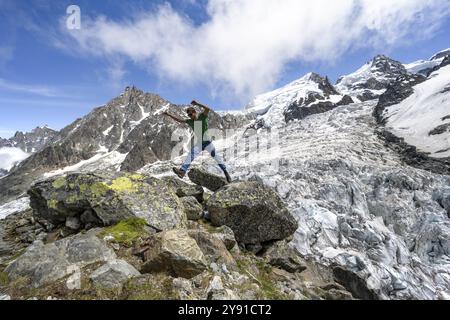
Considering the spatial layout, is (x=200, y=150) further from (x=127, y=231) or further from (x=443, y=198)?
(x=443, y=198)

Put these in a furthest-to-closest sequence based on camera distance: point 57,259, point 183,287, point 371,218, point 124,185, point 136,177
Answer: point 371,218, point 136,177, point 124,185, point 57,259, point 183,287

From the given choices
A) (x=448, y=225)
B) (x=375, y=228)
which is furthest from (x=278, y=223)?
(x=448, y=225)

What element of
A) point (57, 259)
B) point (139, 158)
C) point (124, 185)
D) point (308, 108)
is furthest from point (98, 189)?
point (308, 108)

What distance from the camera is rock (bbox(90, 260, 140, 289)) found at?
21.4 feet

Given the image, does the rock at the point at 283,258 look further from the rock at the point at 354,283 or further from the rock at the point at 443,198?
the rock at the point at 443,198

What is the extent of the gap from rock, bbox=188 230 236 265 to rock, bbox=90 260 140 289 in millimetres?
1865

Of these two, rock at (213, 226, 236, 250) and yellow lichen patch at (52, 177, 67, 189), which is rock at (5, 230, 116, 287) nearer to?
yellow lichen patch at (52, 177, 67, 189)

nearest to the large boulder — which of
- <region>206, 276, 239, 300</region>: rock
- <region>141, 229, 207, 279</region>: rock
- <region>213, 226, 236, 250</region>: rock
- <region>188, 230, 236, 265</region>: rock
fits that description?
<region>213, 226, 236, 250</region>: rock

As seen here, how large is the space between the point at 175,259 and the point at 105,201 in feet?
12.3

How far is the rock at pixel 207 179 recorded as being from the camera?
14.8 metres

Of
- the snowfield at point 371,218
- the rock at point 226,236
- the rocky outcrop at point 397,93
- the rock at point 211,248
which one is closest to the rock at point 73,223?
the rock at point 211,248

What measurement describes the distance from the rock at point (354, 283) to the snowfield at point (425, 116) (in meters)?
80.5

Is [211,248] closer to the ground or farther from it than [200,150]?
closer to the ground

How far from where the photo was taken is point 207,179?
1488 cm
